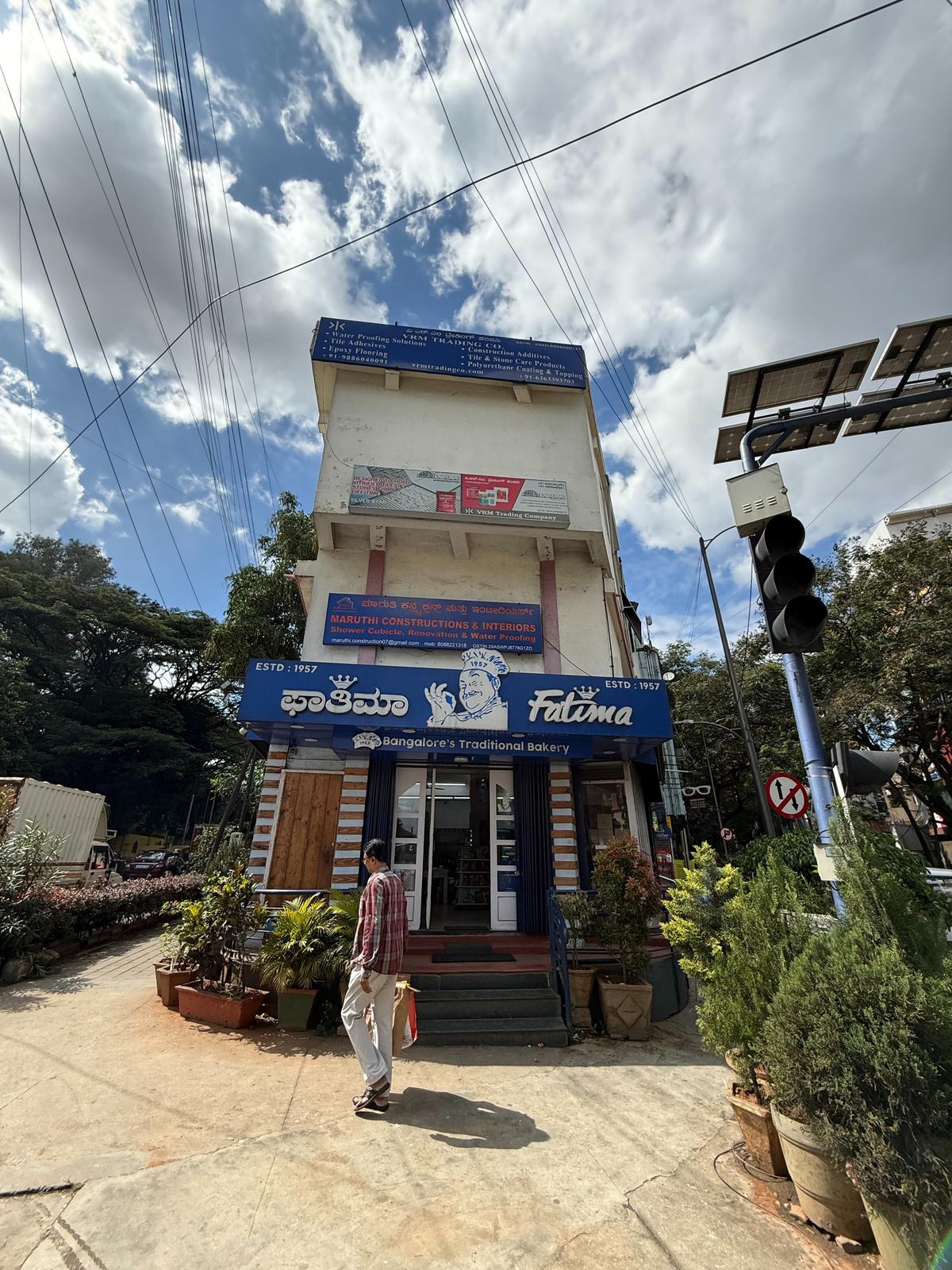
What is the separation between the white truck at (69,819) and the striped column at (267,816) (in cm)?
538

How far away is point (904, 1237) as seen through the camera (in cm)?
261

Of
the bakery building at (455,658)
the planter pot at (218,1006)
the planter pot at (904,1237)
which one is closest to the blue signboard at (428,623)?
the bakery building at (455,658)

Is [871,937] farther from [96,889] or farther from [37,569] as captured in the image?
[37,569]

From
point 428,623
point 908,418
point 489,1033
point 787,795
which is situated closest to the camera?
point 908,418

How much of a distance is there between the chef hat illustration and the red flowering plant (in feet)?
12.8

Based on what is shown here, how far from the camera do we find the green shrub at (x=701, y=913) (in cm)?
458

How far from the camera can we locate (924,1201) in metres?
2.57

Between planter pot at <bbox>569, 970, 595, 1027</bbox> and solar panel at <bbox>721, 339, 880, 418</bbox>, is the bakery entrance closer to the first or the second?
planter pot at <bbox>569, 970, 595, 1027</bbox>

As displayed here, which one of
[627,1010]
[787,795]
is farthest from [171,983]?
[787,795]

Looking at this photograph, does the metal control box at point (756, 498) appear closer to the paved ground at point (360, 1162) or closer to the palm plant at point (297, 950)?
the paved ground at point (360, 1162)

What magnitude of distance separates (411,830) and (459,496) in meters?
6.82

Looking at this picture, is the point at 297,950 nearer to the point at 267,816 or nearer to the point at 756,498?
the point at 267,816

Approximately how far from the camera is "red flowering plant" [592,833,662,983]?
6992 mm

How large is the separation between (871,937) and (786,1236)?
68.0 inches
